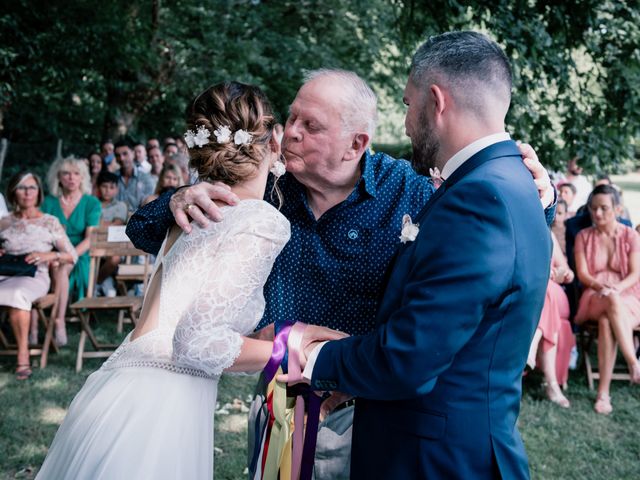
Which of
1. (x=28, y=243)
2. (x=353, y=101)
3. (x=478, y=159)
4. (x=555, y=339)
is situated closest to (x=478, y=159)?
(x=478, y=159)

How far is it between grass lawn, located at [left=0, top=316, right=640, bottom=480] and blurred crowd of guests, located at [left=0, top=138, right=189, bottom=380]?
51 centimetres

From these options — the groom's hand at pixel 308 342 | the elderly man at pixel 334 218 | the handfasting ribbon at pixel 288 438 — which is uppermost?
the elderly man at pixel 334 218

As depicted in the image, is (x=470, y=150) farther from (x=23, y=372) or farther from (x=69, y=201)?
(x=69, y=201)

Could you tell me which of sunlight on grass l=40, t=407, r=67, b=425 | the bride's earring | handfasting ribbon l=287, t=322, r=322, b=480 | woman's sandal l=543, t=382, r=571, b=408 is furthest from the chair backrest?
handfasting ribbon l=287, t=322, r=322, b=480

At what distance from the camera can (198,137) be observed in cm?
229

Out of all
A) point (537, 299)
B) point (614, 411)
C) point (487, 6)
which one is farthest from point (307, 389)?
point (487, 6)

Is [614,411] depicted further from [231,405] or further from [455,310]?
[455,310]

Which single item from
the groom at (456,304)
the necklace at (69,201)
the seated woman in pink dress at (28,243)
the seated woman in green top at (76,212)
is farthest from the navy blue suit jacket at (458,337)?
the necklace at (69,201)

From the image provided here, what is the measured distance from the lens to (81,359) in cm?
645

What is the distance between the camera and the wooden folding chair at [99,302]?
21.6ft

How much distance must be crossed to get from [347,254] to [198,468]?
3.13ft

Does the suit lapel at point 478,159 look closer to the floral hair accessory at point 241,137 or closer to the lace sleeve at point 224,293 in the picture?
the lace sleeve at point 224,293

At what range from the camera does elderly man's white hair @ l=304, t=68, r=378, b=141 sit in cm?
243

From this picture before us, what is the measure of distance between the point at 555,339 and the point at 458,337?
17.2 feet
